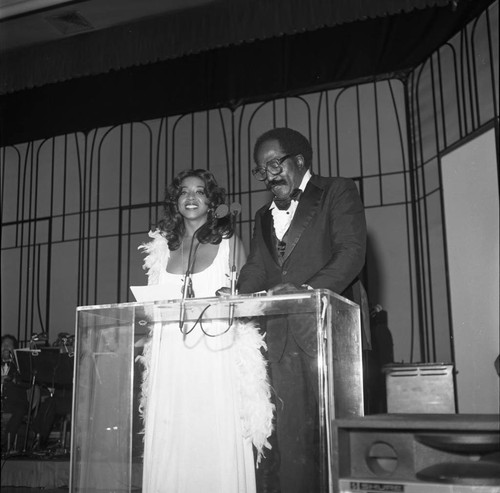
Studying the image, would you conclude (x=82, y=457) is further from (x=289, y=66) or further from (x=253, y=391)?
(x=289, y=66)

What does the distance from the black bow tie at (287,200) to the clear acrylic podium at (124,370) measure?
1.58 feet

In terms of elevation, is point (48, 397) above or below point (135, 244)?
below

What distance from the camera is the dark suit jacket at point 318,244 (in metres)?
2.05

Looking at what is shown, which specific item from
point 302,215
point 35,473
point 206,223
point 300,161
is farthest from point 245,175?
point 302,215

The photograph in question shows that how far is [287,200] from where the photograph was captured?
231 cm

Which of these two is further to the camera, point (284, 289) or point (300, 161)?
point (300, 161)

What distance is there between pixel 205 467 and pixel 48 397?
3.72 m

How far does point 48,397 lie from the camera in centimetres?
531

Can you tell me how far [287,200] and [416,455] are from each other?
1.05 metres

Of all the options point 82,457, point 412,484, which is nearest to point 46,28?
point 82,457

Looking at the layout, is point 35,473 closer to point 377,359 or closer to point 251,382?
point 377,359

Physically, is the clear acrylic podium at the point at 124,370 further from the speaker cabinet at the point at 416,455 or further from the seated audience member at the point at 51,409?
the seated audience member at the point at 51,409

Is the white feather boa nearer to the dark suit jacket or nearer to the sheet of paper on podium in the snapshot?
the sheet of paper on podium

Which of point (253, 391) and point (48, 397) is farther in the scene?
point (48, 397)
